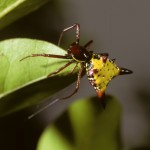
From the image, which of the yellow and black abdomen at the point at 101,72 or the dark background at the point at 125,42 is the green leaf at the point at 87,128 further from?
the dark background at the point at 125,42

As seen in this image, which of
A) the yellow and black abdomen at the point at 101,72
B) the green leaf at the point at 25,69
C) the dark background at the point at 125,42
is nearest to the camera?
the green leaf at the point at 25,69

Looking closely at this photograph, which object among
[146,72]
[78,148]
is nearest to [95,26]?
[146,72]

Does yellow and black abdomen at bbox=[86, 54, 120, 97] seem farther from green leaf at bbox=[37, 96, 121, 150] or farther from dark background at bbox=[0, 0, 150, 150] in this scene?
dark background at bbox=[0, 0, 150, 150]

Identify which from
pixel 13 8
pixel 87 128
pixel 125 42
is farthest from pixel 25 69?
pixel 125 42

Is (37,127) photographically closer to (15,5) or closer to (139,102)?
(139,102)

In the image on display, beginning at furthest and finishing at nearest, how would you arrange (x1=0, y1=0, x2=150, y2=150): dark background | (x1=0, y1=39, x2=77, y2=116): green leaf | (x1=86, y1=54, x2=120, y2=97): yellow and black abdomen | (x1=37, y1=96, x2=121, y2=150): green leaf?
(x1=0, y1=0, x2=150, y2=150): dark background, (x1=86, y1=54, x2=120, y2=97): yellow and black abdomen, (x1=37, y1=96, x2=121, y2=150): green leaf, (x1=0, y1=39, x2=77, y2=116): green leaf

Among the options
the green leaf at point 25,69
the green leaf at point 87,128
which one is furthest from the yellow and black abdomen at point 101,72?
the green leaf at point 25,69

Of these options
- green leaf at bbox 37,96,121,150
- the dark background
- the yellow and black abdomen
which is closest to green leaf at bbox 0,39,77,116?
green leaf at bbox 37,96,121,150

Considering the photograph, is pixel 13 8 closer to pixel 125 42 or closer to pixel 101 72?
pixel 101 72
